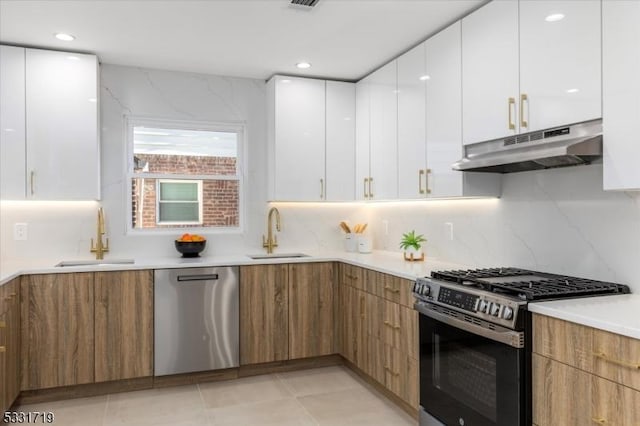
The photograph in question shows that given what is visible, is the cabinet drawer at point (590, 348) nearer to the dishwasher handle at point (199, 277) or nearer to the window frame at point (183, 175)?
the dishwasher handle at point (199, 277)

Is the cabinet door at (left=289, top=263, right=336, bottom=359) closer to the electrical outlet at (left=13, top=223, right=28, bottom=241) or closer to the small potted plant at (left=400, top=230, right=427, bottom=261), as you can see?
the small potted plant at (left=400, top=230, right=427, bottom=261)

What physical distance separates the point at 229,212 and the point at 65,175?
4.46 ft

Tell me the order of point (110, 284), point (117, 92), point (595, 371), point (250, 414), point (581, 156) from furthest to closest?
point (117, 92) < point (110, 284) < point (250, 414) < point (581, 156) < point (595, 371)

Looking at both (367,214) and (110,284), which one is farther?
(367,214)

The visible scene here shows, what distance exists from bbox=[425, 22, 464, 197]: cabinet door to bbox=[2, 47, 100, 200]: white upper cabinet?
8.19 ft

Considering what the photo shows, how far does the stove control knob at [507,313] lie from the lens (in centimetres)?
198

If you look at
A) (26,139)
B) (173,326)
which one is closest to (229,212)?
(173,326)

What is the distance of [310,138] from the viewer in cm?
420

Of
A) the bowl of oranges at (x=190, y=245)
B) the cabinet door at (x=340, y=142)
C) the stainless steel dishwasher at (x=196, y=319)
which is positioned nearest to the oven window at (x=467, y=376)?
the stainless steel dishwasher at (x=196, y=319)

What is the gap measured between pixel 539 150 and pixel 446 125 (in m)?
0.86

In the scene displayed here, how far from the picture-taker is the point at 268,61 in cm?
379

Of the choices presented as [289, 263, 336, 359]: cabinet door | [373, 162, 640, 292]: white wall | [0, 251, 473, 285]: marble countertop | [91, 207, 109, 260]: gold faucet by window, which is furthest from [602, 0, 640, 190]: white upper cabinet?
[91, 207, 109, 260]: gold faucet by window

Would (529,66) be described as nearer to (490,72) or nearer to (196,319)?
(490,72)

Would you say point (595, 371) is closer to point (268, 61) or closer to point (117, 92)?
point (268, 61)
